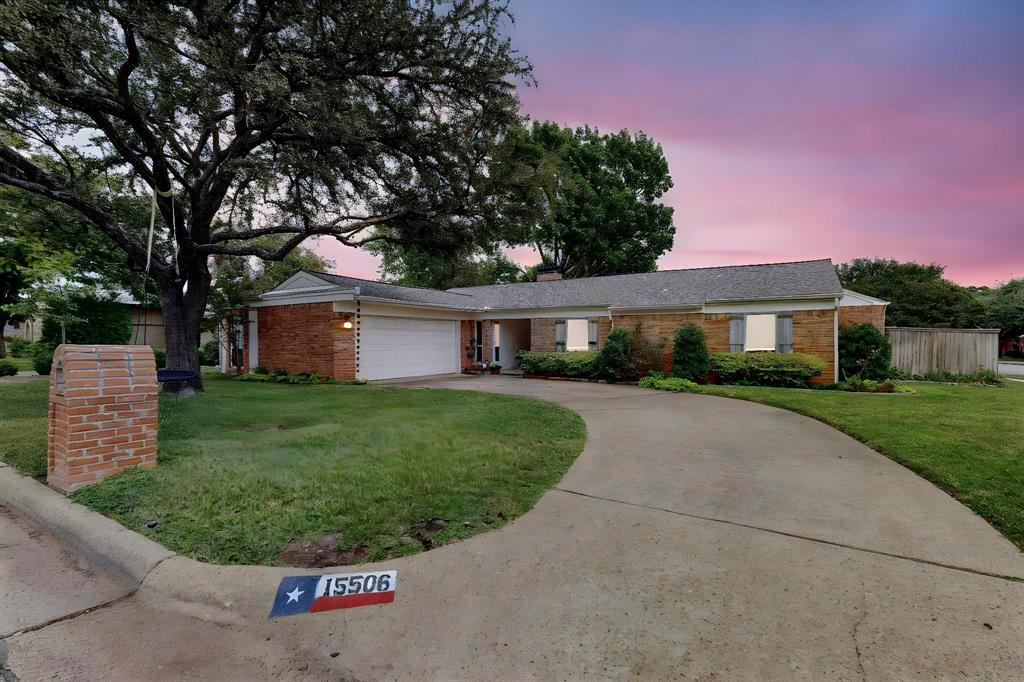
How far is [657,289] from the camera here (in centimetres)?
1750

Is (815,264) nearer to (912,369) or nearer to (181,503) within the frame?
(912,369)

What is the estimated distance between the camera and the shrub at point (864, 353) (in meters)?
13.5

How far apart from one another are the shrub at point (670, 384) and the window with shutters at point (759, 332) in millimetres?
2914

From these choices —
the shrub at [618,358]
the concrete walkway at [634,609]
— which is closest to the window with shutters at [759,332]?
the shrub at [618,358]

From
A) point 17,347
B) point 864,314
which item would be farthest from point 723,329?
point 17,347

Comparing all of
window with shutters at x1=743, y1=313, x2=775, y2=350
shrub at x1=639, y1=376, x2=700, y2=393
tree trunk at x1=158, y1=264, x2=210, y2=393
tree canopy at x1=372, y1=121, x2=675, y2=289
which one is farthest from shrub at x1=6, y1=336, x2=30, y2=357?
window with shutters at x1=743, y1=313, x2=775, y2=350

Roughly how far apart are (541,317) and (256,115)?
455 inches

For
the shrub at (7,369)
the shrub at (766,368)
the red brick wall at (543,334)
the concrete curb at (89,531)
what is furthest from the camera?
the red brick wall at (543,334)

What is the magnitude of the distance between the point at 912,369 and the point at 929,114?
10.9m

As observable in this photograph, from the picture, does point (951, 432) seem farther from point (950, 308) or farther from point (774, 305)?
point (950, 308)

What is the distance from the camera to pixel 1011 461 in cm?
487

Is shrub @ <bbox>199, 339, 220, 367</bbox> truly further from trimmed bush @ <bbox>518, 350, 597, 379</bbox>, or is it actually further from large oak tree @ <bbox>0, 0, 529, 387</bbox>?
trimmed bush @ <bbox>518, 350, 597, 379</bbox>

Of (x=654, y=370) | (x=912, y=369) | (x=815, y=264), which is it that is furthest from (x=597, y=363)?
(x=912, y=369)

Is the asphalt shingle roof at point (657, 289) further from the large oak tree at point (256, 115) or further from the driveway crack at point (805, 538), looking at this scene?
the driveway crack at point (805, 538)
